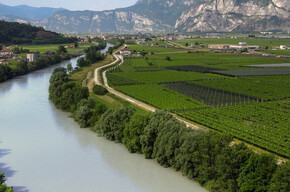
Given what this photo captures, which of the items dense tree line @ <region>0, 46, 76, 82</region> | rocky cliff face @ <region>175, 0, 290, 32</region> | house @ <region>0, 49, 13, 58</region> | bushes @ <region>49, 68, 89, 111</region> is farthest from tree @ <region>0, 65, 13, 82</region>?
rocky cliff face @ <region>175, 0, 290, 32</region>

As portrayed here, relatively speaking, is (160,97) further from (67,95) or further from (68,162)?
(68,162)

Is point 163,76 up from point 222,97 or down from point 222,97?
up

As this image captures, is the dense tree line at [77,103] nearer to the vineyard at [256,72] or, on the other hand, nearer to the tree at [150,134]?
the tree at [150,134]

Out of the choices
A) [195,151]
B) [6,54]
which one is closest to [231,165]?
[195,151]

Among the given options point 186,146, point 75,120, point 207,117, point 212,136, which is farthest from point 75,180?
point 207,117

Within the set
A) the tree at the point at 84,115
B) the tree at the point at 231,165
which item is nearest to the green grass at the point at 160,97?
the tree at the point at 84,115

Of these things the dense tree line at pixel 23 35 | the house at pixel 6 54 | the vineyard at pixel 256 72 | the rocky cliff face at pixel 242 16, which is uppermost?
the rocky cliff face at pixel 242 16

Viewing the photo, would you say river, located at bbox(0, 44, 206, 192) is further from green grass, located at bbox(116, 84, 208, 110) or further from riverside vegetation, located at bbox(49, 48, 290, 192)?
green grass, located at bbox(116, 84, 208, 110)
